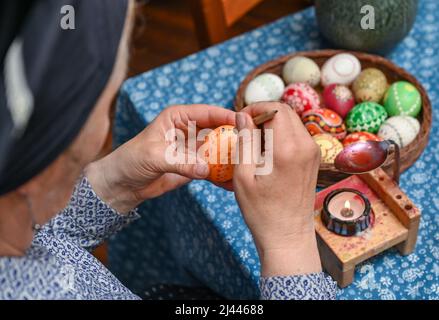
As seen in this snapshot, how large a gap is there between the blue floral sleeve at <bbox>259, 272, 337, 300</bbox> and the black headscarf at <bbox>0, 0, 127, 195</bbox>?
35 centimetres

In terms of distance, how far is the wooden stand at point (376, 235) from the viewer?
95 cm

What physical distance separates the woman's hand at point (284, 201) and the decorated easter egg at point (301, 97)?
11.5 inches

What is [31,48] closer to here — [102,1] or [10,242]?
[102,1]

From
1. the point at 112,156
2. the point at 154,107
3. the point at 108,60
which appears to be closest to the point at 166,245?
the point at 154,107

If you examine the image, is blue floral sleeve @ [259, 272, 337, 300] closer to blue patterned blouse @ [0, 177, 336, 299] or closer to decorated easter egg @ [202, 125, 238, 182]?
blue patterned blouse @ [0, 177, 336, 299]

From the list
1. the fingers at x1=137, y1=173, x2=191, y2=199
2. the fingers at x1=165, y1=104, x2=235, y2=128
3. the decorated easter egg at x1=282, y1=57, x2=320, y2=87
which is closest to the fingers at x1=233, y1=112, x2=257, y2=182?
the fingers at x1=165, y1=104, x2=235, y2=128

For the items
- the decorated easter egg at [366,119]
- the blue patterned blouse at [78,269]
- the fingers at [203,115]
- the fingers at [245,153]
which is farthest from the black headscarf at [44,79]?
the decorated easter egg at [366,119]

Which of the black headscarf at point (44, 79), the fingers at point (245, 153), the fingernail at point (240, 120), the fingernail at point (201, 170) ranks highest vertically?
the black headscarf at point (44, 79)

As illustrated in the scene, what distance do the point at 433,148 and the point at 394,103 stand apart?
11 centimetres

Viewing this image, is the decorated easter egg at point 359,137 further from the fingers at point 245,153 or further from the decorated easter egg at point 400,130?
the fingers at point 245,153

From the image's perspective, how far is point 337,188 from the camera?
1026 mm

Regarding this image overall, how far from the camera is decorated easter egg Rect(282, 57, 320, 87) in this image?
1201 millimetres

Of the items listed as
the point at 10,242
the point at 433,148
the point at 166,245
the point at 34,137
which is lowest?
the point at 166,245

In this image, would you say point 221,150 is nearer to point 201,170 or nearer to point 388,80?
point 201,170
